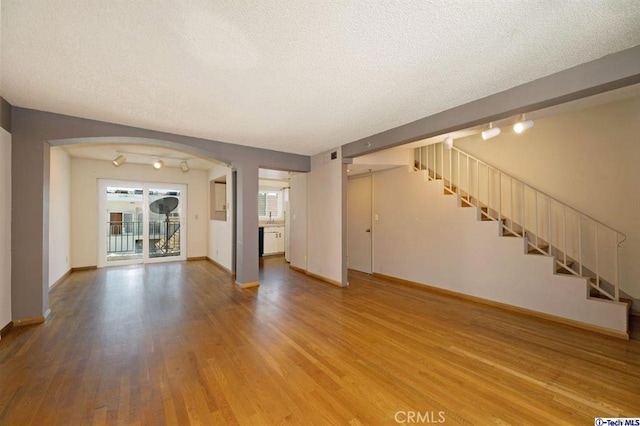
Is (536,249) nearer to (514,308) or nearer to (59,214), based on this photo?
(514,308)

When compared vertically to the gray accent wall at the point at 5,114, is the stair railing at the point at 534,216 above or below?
below

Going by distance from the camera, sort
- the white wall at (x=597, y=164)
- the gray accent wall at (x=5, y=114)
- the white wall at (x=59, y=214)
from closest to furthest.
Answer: the gray accent wall at (x=5, y=114), the white wall at (x=597, y=164), the white wall at (x=59, y=214)

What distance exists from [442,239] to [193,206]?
6.65m

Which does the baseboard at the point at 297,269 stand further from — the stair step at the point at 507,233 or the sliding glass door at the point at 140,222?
the stair step at the point at 507,233

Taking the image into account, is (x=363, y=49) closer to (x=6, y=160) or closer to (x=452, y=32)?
(x=452, y=32)

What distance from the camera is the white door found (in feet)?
19.7

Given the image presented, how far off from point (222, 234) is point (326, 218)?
2842 millimetres

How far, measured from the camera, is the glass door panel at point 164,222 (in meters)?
7.00

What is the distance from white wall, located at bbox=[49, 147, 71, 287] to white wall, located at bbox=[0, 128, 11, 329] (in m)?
1.56

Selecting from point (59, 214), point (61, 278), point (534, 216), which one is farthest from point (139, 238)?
point (534, 216)

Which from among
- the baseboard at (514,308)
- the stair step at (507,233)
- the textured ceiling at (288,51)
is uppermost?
the textured ceiling at (288,51)

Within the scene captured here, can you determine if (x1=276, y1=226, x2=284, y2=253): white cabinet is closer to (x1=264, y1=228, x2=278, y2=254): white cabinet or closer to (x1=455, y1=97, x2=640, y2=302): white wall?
(x1=264, y1=228, x2=278, y2=254): white cabinet

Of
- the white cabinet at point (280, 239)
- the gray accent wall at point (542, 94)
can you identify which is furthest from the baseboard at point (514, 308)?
Result: the white cabinet at point (280, 239)

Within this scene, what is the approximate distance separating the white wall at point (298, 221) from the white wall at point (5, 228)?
4445 mm
